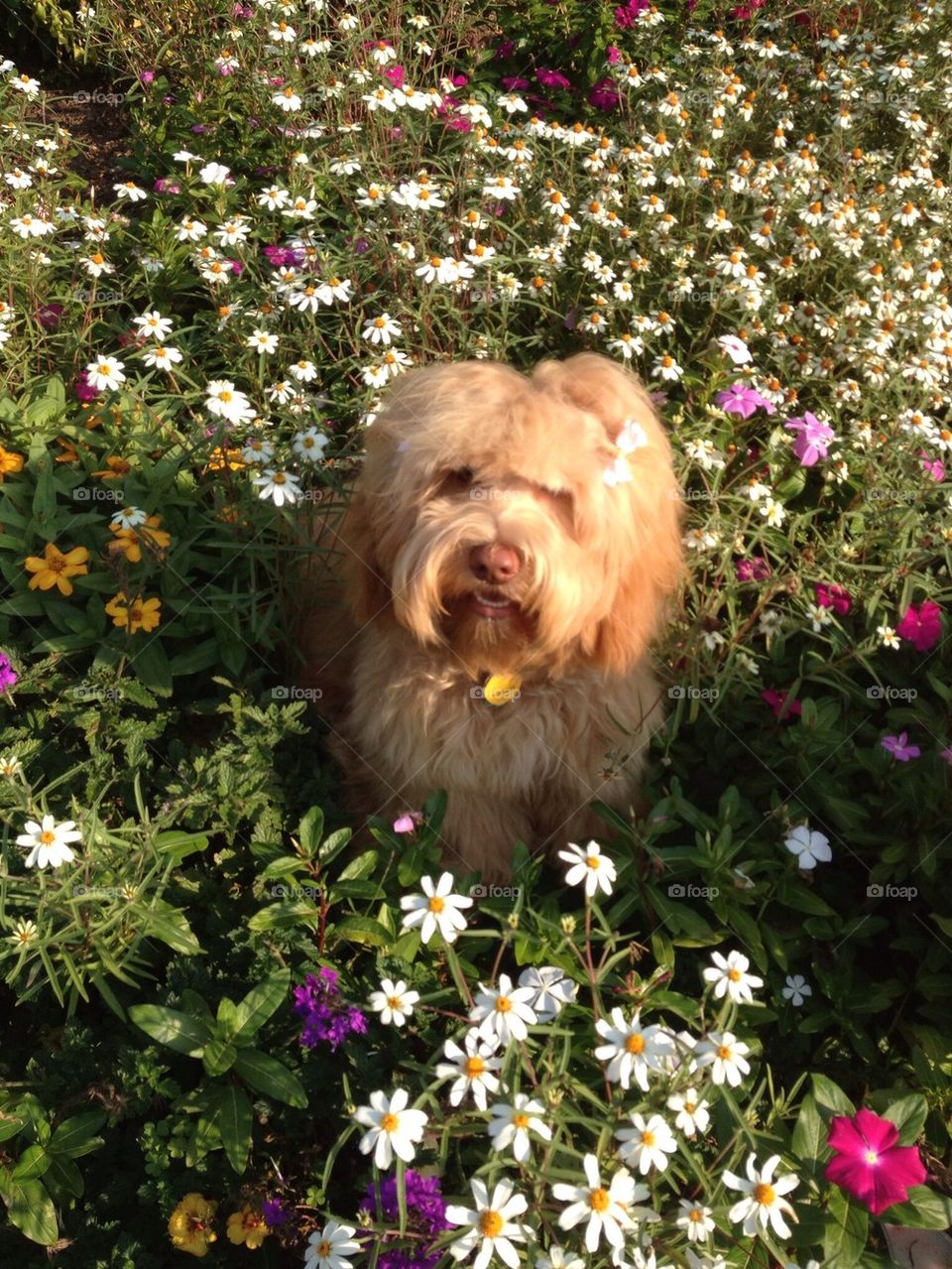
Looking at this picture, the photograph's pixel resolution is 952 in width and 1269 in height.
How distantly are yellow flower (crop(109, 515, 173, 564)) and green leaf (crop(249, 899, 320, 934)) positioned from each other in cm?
110

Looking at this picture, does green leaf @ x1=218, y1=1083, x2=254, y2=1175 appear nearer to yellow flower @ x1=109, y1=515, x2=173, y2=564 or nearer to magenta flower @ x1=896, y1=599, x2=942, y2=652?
yellow flower @ x1=109, y1=515, x2=173, y2=564

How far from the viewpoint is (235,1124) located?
199 cm

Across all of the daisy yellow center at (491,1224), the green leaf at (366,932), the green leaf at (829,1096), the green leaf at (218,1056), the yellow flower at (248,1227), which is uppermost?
the daisy yellow center at (491,1224)

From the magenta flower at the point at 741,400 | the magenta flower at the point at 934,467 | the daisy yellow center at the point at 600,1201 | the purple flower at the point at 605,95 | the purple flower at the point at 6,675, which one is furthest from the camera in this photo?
the purple flower at the point at 605,95

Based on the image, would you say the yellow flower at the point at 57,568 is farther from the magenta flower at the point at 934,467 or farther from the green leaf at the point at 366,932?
the magenta flower at the point at 934,467

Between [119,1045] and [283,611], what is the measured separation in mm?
1272

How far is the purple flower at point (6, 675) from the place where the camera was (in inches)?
106

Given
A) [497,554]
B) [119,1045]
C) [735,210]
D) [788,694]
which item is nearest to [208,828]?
[119,1045]

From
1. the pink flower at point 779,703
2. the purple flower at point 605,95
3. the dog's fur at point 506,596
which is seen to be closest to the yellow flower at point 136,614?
the dog's fur at point 506,596

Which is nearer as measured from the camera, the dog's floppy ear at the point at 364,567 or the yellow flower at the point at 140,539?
the dog's floppy ear at the point at 364,567

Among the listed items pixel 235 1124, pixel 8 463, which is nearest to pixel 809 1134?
pixel 235 1124

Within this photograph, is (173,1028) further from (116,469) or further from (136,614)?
(116,469)

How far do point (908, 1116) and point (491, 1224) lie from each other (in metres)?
0.94

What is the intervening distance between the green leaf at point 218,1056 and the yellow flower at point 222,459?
61.3 inches
